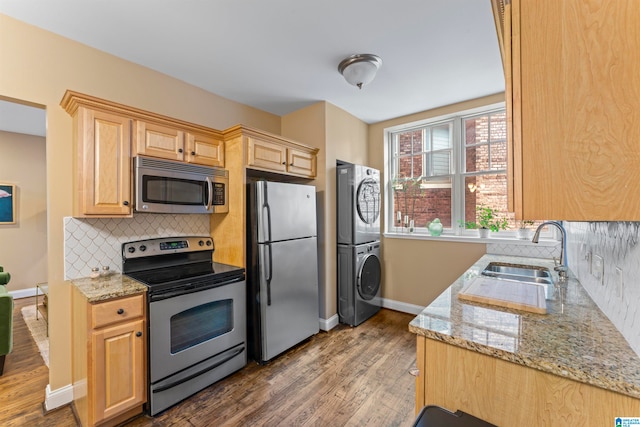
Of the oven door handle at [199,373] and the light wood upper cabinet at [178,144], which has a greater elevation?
the light wood upper cabinet at [178,144]

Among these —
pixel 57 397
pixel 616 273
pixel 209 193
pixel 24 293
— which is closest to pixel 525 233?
pixel 616 273

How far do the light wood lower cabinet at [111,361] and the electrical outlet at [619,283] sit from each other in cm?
247

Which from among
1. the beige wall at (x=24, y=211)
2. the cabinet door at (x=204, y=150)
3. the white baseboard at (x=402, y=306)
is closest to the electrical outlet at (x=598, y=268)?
the white baseboard at (x=402, y=306)

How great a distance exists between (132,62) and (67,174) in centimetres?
107

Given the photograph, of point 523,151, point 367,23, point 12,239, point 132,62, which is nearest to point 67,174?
point 132,62

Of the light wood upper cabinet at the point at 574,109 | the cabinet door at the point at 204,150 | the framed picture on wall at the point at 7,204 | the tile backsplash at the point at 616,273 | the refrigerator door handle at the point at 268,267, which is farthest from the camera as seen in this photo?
the framed picture on wall at the point at 7,204

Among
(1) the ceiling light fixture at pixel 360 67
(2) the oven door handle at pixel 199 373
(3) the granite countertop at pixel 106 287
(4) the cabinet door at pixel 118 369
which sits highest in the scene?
(1) the ceiling light fixture at pixel 360 67

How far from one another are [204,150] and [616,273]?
2.73 metres

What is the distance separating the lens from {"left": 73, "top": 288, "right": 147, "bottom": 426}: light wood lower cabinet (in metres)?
1.67

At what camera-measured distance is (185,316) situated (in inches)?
80.4

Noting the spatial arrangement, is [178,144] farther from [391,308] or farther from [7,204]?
[7,204]

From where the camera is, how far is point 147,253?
2.36 metres

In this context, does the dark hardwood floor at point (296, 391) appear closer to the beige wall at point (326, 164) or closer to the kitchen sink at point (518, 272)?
the beige wall at point (326, 164)

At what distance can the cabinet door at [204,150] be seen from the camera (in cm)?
239
